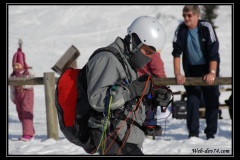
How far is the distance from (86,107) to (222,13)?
50.0 m

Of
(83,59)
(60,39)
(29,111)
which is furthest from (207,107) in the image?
(60,39)

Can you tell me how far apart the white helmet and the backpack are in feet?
1.06

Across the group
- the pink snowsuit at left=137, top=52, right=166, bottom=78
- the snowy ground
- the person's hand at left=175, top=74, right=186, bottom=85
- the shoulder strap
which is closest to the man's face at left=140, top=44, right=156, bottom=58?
the shoulder strap

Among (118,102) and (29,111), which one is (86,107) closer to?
(118,102)

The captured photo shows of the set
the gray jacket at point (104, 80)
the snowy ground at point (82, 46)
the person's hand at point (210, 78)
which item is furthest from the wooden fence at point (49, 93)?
the gray jacket at point (104, 80)

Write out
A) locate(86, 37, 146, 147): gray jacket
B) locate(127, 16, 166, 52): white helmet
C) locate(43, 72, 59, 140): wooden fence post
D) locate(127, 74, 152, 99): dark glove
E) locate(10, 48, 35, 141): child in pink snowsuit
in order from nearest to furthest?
locate(86, 37, 146, 147): gray jacket
locate(127, 74, 152, 99): dark glove
locate(127, 16, 166, 52): white helmet
locate(43, 72, 59, 140): wooden fence post
locate(10, 48, 35, 141): child in pink snowsuit

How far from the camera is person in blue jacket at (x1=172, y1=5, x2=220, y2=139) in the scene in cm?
874

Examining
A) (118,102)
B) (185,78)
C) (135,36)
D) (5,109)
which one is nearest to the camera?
(118,102)

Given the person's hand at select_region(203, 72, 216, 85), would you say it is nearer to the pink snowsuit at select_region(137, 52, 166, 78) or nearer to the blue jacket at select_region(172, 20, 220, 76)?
the blue jacket at select_region(172, 20, 220, 76)

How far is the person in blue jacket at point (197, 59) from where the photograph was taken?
28.7 ft

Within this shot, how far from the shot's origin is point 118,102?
4559 mm

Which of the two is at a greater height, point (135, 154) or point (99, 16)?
point (99, 16)

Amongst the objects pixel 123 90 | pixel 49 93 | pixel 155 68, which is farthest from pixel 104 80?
pixel 49 93

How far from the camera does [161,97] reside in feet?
16.3
